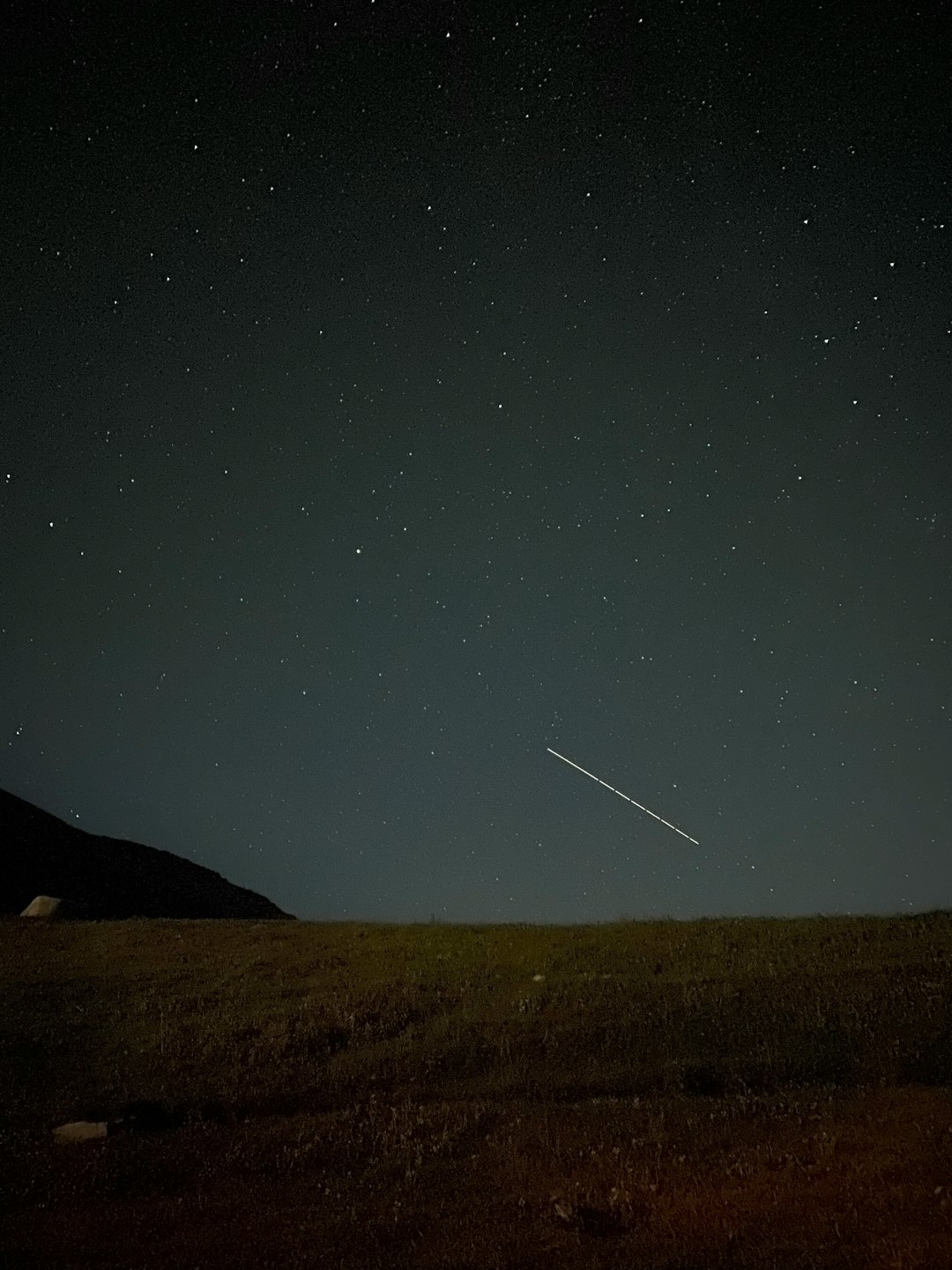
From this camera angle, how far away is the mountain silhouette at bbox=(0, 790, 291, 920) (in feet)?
253

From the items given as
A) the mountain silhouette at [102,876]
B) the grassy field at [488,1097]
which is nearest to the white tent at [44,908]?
the grassy field at [488,1097]

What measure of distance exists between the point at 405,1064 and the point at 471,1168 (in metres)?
7.54

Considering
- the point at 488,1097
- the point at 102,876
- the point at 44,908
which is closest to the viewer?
the point at 488,1097

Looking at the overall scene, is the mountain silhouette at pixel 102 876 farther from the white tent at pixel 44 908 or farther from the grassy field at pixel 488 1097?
the grassy field at pixel 488 1097

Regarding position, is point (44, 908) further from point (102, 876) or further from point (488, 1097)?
point (102, 876)

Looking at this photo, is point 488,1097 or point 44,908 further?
point 44,908

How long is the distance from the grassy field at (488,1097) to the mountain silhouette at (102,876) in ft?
150

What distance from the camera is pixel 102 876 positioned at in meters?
87.2

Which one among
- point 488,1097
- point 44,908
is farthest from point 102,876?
point 488,1097

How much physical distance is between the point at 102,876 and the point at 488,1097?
7721 cm

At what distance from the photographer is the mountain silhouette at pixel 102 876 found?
77.2 m

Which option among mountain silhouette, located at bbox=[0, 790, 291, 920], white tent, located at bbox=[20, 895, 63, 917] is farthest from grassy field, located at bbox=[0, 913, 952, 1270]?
mountain silhouette, located at bbox=[0, 790, 291, 920]

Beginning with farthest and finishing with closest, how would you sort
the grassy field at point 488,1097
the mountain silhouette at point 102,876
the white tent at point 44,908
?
the mountain silhouette at point 102,876
the white tent at point 44,908
the grassy field at point 488,1097

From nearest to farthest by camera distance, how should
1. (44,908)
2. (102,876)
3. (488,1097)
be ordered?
(488,1097), (44,908), (102,876)
